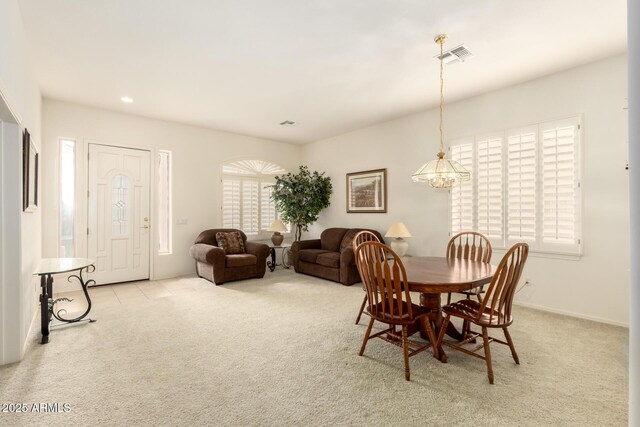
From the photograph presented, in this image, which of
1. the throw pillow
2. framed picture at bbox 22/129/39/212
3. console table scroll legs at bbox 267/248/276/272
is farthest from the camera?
console table scroll legs at bbox 267/248/276/272

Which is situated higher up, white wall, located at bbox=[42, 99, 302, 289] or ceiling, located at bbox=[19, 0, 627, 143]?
ceiling, located at bbox=[19, 0, 627, 143]

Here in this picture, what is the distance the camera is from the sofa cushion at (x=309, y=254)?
572cm

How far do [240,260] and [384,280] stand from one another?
10.9 feet

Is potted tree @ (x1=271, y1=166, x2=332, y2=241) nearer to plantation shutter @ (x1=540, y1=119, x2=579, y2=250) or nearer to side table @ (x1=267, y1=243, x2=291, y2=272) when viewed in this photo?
side table @ (x1=267, y1=243, x2=291, y2=272)

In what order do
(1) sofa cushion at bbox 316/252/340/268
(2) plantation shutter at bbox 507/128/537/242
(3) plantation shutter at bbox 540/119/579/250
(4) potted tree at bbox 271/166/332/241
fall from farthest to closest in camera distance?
(4) potted tree at bbox 271/166/332/241, (1) sofa cushion at bbox 316/252/340/268, (2) plantation shutter at bbox 507/128/537/242, (3) plantation shutter at bbox 540/119/579/250

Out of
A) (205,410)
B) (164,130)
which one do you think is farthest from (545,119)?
(164,130)

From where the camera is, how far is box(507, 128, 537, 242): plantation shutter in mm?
3879

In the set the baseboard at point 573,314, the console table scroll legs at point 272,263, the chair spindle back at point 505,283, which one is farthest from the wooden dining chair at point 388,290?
the console table scroll legs at point 272,263

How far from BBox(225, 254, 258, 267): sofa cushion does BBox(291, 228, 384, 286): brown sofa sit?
0.95 m

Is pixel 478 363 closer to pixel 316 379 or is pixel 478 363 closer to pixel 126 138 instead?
pixel 316 379

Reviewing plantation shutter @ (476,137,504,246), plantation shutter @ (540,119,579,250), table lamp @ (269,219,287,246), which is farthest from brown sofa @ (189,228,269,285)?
plantation shutter @ (540,119,579,250)

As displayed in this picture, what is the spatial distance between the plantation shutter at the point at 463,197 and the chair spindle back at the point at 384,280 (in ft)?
8.14

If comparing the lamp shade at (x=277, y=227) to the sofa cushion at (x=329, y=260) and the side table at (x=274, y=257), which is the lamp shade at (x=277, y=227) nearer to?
the side table at (x=274, y=257)

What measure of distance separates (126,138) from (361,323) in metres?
4.72
